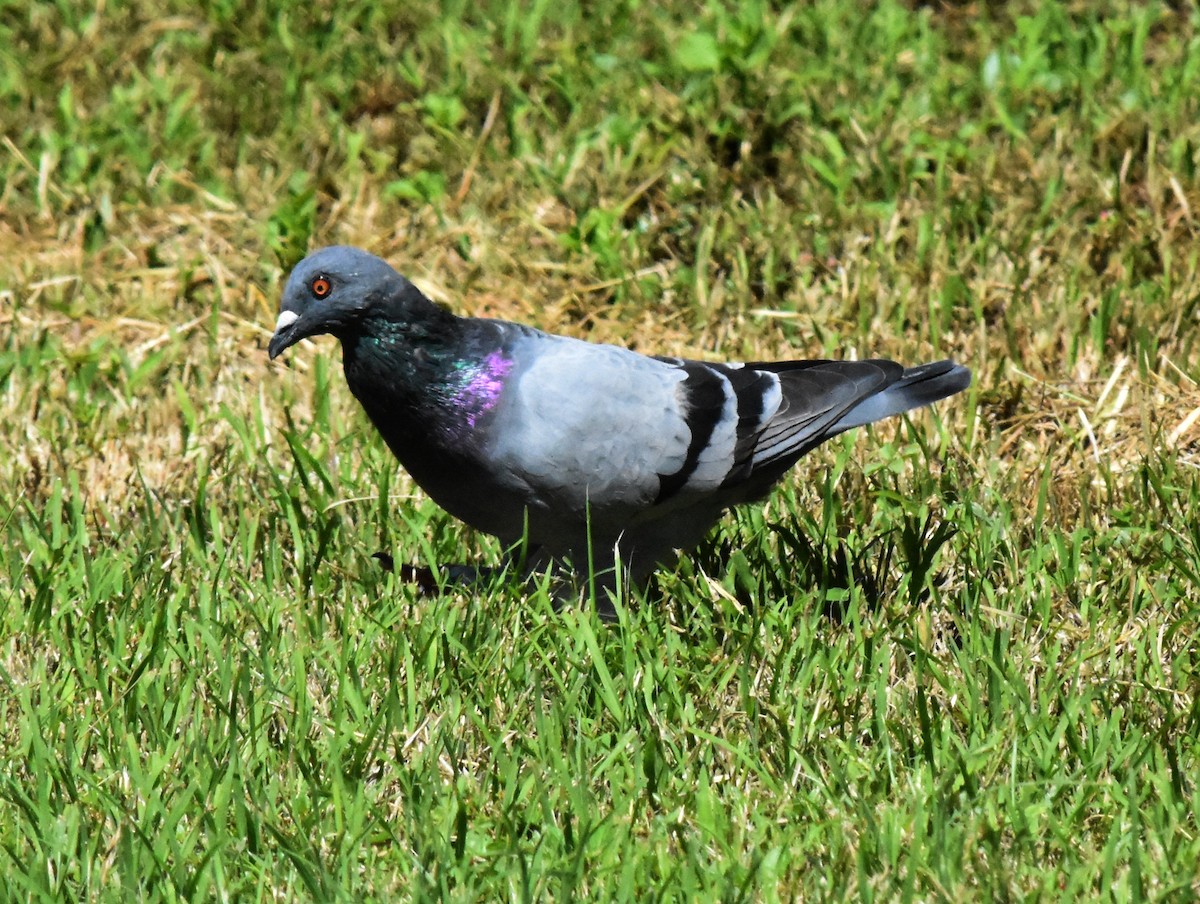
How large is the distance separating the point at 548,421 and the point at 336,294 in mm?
539

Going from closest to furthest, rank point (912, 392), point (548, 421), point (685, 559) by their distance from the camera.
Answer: point (548, 421) < point (685, 559) < point (912, 392)


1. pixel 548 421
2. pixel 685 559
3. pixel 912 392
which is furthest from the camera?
pixel 912 392

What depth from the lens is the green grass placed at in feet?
9.13

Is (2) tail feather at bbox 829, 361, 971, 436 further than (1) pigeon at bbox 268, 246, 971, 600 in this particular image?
Yes

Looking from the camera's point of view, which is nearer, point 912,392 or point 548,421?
point 548,421

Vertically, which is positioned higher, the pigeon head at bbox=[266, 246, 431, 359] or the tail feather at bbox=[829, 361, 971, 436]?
the pigeon head at bbox=[266, 246, 431, 359]

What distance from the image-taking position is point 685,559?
145 inches

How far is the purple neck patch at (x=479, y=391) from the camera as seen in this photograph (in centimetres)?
352

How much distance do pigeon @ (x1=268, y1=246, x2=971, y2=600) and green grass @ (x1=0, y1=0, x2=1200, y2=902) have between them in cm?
20

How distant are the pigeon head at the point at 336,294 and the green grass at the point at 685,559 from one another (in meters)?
0.59

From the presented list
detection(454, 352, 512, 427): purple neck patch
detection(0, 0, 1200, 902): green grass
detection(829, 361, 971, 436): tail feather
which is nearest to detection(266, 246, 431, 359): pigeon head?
detection(454, 352, 512, 427): purple neck patch

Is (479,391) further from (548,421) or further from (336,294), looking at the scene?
(336,294)

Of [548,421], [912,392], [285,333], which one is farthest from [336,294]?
[912,392]

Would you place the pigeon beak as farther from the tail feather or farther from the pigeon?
the tail feather
